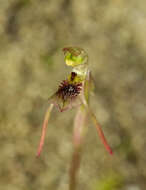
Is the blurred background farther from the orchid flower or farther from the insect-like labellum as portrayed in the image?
the insect-like labellum

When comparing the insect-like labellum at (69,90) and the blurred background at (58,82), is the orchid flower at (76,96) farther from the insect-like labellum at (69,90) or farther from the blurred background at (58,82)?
the blurred background at (58,82)

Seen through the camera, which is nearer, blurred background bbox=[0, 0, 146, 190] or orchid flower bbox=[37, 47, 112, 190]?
orchid flower bbox=[37, 47, 112, 190]

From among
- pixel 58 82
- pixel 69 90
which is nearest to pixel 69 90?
pixel 69 90

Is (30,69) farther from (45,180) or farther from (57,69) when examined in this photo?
→ (45,180)

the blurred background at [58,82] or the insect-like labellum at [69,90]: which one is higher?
the blurred background at [58,82]

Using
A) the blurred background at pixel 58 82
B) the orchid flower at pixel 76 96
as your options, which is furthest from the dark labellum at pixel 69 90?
the blurred background at pixel 58 82

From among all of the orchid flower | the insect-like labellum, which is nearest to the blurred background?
the orchid flower

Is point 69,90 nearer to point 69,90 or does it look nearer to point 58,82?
point 69,90
